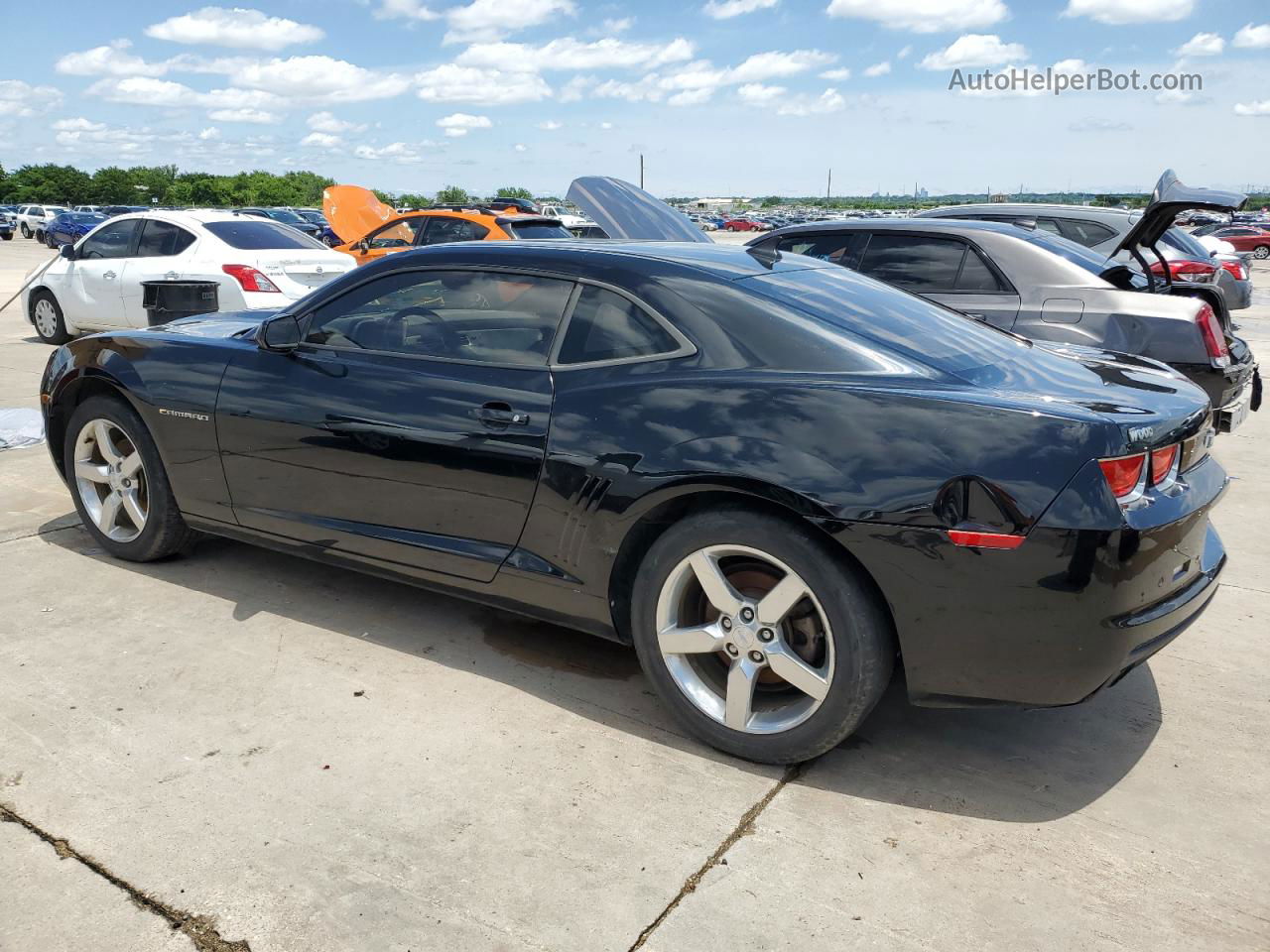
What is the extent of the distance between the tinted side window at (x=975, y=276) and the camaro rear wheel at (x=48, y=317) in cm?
908

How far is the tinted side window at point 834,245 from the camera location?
24.1ft

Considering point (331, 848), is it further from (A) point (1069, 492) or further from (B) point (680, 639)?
(A) point (1069, 492)

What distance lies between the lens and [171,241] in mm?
9938

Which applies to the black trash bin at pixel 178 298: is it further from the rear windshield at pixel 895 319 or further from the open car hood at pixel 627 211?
the rear windshield at pixel 895 319

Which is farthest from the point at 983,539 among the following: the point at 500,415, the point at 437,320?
the point at 437,320

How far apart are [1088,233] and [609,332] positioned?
7.64m

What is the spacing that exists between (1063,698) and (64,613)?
11.7 ft

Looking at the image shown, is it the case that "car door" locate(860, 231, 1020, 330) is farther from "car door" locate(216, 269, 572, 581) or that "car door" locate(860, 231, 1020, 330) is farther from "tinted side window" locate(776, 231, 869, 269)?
"car door" locate(216, 269, 572, 581)

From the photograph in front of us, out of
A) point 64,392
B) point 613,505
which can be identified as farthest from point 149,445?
point 613,505

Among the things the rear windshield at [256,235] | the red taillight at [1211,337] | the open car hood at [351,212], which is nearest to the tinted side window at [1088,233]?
the red taillight at [1211,337]

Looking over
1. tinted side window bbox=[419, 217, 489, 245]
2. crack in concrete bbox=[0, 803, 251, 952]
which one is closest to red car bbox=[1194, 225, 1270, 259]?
tinted side window bbox=[419, 217, 489, 245]

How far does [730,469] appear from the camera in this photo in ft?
9.37

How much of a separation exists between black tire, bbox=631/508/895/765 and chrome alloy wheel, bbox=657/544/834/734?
24 mm

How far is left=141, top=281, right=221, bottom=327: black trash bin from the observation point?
9.41 metres
